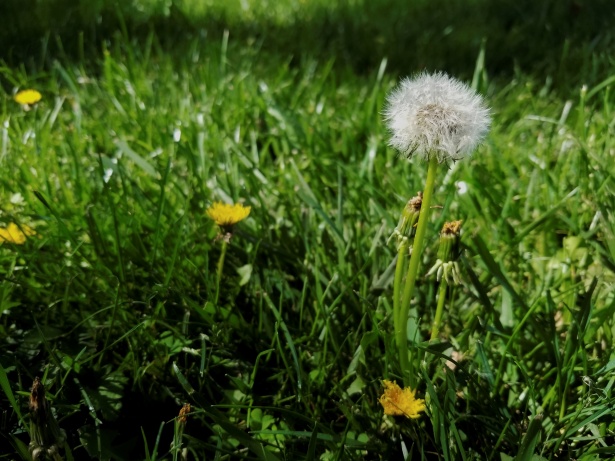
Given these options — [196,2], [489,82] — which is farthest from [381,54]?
[196,2]

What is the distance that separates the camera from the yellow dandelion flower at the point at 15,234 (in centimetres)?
139

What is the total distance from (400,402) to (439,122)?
0.45 meters

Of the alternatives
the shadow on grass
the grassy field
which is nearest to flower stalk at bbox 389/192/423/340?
the grassy field

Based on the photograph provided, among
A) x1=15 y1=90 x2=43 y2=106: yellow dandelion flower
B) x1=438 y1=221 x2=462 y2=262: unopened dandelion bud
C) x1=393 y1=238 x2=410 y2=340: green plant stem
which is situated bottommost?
x1=15 y1=90 x2=43 y2=106: yellow dandelion flower

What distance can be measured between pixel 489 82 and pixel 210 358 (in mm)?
1859

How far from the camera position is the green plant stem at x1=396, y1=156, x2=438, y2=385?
93 centimetres

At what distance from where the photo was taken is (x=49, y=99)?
236 centimetres

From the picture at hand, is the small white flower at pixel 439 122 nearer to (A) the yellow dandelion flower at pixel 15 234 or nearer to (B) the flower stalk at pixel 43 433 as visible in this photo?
(B) the flower stalk at pixel 43 433

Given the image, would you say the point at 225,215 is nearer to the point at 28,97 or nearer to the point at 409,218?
the point at 409,218

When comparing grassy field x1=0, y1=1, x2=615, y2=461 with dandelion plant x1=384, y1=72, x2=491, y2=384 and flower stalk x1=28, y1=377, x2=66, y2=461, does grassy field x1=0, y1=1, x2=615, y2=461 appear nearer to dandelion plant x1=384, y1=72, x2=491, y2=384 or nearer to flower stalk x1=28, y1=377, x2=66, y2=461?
flower stalk x1=28, y1=377, x2=66, y2=461

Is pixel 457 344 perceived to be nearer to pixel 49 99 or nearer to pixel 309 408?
pixel 309 408

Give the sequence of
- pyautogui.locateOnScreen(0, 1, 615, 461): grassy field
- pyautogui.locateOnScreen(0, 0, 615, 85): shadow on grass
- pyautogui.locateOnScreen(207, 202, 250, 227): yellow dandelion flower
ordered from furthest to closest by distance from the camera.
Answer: pyautogui.locateOnScreen(0, 0, 615, 85): shadow on grass < pyautogui.locateOnScreen(207, 202, 250, 227): yellow dandelion flower < pyautogui.locateOnScreen(0, 1, 615, 461): grassy field

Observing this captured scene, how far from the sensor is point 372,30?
320 centimetres

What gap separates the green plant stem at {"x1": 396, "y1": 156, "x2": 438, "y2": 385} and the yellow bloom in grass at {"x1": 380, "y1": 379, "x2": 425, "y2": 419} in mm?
41
